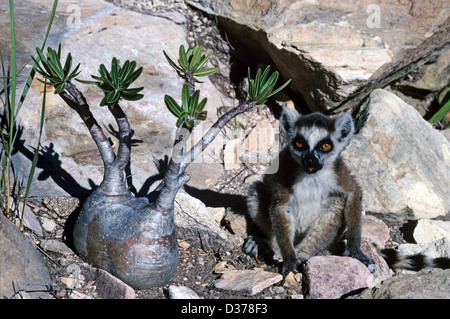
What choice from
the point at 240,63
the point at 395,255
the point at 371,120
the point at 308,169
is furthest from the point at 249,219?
the point at 240,63

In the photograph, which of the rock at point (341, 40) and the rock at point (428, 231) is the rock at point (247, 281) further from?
the rock at point (341, 40)

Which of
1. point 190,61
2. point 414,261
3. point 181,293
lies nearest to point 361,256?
point 414,261

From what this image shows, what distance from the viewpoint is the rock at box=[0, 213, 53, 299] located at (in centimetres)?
303

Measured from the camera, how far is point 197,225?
419 centimetres

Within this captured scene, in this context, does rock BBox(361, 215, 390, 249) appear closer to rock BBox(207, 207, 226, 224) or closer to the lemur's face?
the lemur's face

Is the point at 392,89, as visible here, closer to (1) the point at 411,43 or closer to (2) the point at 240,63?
(1) the point at 411,43

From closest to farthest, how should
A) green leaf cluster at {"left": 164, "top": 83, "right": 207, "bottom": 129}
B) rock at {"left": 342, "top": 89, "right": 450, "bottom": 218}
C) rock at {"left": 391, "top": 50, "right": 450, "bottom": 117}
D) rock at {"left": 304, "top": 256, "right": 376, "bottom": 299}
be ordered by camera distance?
green leaf cluster at {"left": 164, "top": 83, "right": 207, "bottom": 129}
rock at {"left": 304, "top": 256, "right": 376, "bottom": 299}
rock at {"left": 342, "top": 89, "right": 450, "bottom": 218}
rock at {"left": 391, "top": 50, "right": 450, "bottom": 117}

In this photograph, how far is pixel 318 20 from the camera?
5.46 metres

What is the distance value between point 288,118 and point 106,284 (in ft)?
6.64

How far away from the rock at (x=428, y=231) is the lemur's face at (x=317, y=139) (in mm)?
1036

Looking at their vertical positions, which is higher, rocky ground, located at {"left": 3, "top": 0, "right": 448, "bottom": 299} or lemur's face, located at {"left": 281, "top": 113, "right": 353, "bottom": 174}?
lemur's face, located at {"left": 281, "top": 113, "right": 353, "bottom": 174}

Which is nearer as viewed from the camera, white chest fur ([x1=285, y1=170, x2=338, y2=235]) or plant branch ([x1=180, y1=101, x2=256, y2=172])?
plant branch ([x1=180, y1=101, x2=256, y2=172])

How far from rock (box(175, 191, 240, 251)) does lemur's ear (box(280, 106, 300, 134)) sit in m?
1.00

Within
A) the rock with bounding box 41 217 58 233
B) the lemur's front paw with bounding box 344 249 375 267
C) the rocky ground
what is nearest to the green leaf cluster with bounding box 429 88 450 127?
the rocky ground
